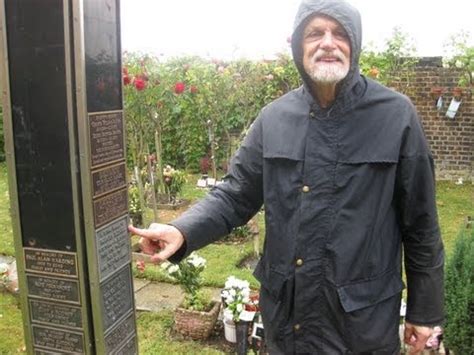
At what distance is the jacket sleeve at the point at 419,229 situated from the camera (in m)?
1.90

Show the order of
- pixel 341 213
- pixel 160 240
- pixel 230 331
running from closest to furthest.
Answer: pixel 341 213 → pixel 160 240 → pixel 230 331

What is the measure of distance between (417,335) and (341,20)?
131 cm

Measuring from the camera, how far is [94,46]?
2104mm

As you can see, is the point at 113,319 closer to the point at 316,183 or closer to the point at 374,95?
the point at 316,183

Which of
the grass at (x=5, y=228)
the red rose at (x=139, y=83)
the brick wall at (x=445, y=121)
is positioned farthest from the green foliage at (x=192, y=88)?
the brick wall at (x=445, y=121)

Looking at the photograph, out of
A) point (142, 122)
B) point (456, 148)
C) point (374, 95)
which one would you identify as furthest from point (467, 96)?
point (374, 95)

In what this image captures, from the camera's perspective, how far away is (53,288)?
90.3 inches

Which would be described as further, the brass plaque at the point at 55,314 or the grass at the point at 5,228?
the grass at the point at 5,228

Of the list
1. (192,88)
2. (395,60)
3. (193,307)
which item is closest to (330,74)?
(193,307)

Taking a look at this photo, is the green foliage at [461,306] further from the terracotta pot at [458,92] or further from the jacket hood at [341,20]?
the terracotta pot at [458,92]

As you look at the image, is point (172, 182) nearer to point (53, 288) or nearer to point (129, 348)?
point (129, 348)

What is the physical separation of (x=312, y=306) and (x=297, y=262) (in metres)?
0.18

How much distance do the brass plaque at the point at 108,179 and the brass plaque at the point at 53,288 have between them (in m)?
0.43

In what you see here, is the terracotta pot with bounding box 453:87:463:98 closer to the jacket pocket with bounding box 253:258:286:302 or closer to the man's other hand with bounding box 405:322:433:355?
the man's other hand with bounding box 405:322:433:355
